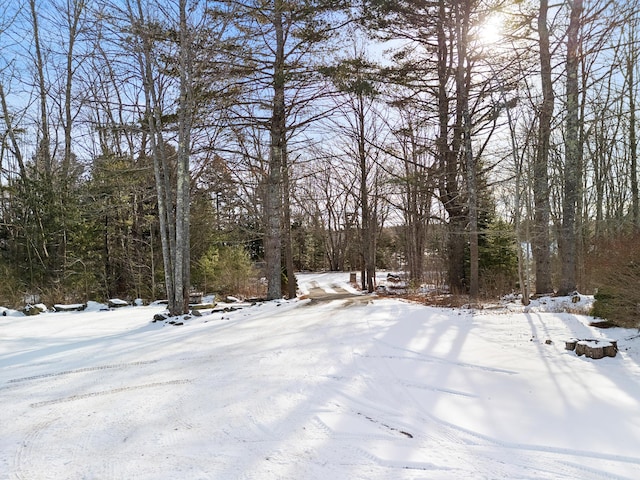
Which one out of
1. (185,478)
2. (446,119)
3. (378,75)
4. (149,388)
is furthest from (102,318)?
(446,119)

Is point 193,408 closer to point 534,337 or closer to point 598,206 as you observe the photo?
point 534,337

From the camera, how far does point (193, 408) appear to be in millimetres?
3486

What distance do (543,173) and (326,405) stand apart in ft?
35.0

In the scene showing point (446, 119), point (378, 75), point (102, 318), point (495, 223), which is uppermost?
point (378, 75)

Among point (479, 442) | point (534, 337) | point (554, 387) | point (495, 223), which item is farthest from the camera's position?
point (495, 223)

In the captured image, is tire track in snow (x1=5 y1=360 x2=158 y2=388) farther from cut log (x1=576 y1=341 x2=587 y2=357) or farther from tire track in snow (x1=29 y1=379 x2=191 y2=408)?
cut log (x1=576 y1=341 x2=587 y2=357)

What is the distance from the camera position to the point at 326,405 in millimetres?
3494

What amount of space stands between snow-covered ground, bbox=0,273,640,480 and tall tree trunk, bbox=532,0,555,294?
4915mm

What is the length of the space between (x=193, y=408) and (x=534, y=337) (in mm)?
4968

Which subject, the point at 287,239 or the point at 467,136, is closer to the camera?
the point at 467,136

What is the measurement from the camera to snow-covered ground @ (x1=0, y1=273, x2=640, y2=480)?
8.39 ft

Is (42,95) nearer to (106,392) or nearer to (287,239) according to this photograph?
(287,239)

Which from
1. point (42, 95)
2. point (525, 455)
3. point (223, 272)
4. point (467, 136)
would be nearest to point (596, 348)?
point (525, 455)

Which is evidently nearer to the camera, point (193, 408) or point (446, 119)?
point (193, 408)
